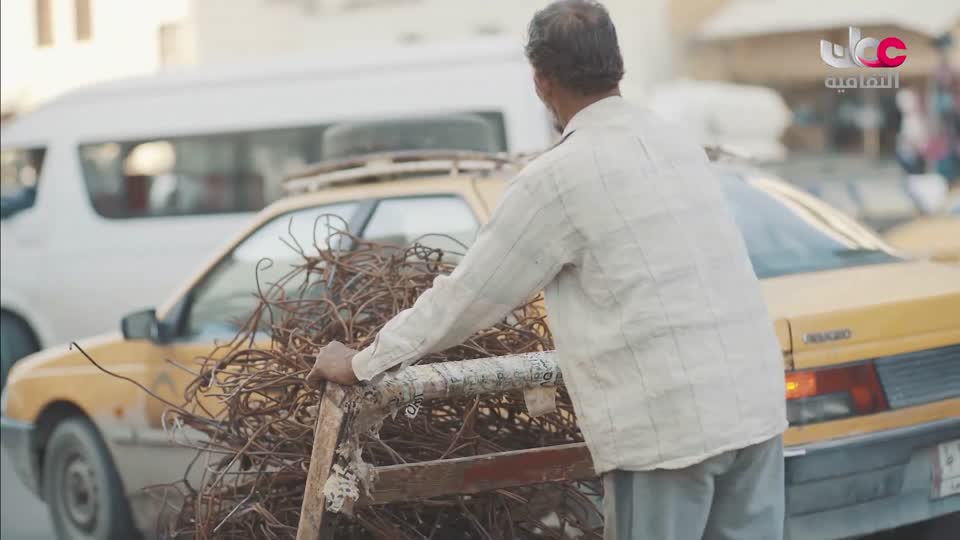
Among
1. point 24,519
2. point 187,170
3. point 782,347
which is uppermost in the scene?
point 187,170

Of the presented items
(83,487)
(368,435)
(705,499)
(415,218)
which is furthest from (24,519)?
(705,499)

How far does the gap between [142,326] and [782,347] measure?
271 centimetres

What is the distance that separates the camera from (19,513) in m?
7.32

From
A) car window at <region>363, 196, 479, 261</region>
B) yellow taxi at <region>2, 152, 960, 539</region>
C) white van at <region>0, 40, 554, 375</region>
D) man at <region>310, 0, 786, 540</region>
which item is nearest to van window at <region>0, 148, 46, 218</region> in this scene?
white van at <region>0, 40, 554, 375</region>

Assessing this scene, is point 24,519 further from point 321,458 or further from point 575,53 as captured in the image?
point 575,53

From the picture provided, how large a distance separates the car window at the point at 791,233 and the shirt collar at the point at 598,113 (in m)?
2.52

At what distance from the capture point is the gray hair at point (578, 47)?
2.71 metres

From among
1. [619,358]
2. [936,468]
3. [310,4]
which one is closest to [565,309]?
[619,358]

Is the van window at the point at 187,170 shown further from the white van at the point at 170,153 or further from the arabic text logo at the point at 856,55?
the arabic text logo at the point at 856,55

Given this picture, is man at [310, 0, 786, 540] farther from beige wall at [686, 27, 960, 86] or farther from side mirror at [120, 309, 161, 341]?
beige wall at [686, 27, 960, 86]

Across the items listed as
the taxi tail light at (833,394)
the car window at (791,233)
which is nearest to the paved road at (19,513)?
the car window at (791,233)

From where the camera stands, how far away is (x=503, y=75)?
10.1 meters

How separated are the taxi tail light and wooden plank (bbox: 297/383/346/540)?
1.83 meters

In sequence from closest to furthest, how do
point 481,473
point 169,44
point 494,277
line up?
point 494,277 < point 481,473 < point 169,44
